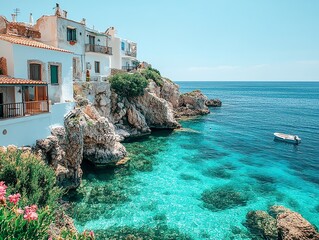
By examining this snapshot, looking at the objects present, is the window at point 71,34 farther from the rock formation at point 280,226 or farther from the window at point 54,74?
the rock formation at point 280,226

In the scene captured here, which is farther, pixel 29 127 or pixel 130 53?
pixel 130 53

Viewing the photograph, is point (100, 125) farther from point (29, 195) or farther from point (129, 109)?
point (29, 195)

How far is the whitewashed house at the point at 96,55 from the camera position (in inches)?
1565

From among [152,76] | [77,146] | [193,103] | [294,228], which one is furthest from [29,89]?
[193,103]

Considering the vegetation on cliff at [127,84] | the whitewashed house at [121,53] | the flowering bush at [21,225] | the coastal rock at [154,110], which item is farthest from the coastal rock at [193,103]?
the flowering bush at [21,225]

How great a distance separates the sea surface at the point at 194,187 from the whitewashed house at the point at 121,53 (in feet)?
72.6

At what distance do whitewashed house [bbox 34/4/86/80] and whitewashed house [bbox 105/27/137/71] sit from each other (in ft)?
50.3

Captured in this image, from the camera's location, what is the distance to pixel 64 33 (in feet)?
110

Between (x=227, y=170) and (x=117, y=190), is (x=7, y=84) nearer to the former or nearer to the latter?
(x=117, y=190)

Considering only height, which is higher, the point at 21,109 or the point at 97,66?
the point at 97,66

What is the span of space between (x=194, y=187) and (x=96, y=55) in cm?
2853

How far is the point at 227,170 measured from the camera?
1144 inches

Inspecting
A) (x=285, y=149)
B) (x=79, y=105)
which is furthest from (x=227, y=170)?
(x=79, y=105)

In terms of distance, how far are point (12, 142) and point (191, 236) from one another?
44.9 ft
